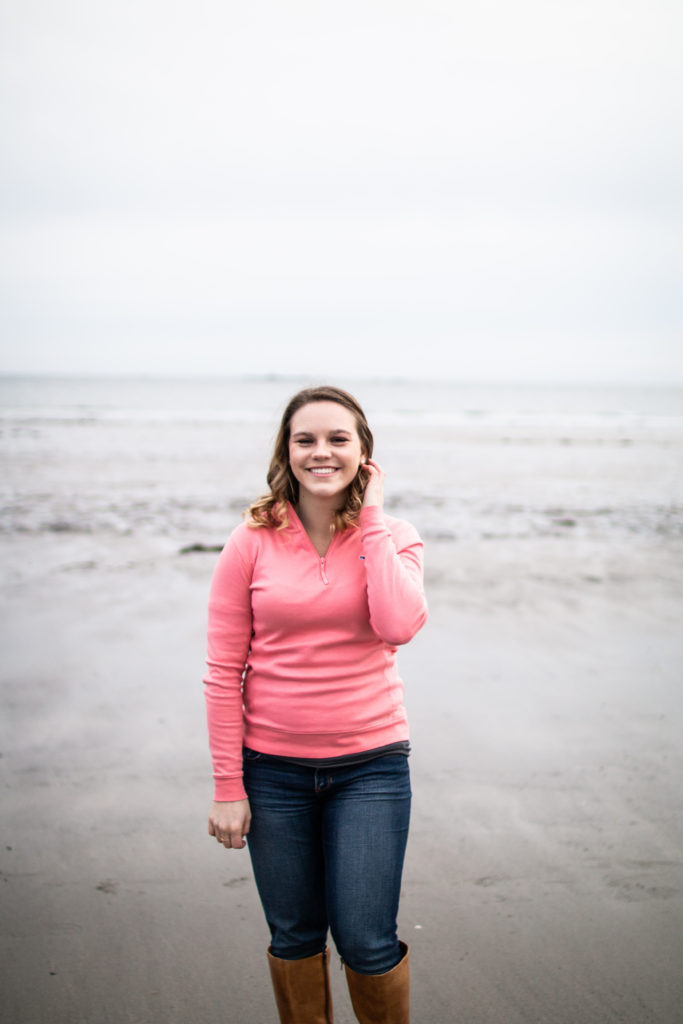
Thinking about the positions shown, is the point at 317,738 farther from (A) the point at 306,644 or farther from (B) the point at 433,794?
(B) the point at 433,794

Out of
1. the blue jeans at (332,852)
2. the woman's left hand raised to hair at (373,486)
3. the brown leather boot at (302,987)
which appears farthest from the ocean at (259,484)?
the brown leather boot at (302,987)

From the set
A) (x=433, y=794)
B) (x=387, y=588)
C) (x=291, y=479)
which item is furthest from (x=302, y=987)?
(x=433, y=794)

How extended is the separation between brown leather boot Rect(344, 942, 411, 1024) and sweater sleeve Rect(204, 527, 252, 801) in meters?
0.64

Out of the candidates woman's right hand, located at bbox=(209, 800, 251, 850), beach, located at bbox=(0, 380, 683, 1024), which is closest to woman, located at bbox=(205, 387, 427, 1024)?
woman's right hand, located at bbox=(209, 800, 251, 850)

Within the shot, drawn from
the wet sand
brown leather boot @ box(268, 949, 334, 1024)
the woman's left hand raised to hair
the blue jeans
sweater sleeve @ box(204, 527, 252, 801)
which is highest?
the woman's left hand raised to hair

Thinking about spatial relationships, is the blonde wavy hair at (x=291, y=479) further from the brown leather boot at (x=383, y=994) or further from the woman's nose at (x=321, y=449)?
the brown leather boot at (x=383, y=994)

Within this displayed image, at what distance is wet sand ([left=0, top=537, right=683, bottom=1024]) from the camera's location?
2725 mm

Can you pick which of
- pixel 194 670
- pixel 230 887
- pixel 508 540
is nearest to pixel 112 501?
pixel 508 540

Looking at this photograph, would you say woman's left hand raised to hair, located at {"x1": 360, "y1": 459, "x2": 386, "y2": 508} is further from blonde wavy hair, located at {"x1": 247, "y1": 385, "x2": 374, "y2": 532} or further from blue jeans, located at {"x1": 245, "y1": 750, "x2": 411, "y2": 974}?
blue jeans, located at {"x1": 245, "y1": 750, "x2": 411, "y2": 974}

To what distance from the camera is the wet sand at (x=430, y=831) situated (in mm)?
2725

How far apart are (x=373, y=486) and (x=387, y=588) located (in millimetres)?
380

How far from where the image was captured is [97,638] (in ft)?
20.4

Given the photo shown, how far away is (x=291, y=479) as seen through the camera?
2.56 m

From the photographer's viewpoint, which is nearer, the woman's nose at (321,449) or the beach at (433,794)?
the woman's nose at (321,449)
